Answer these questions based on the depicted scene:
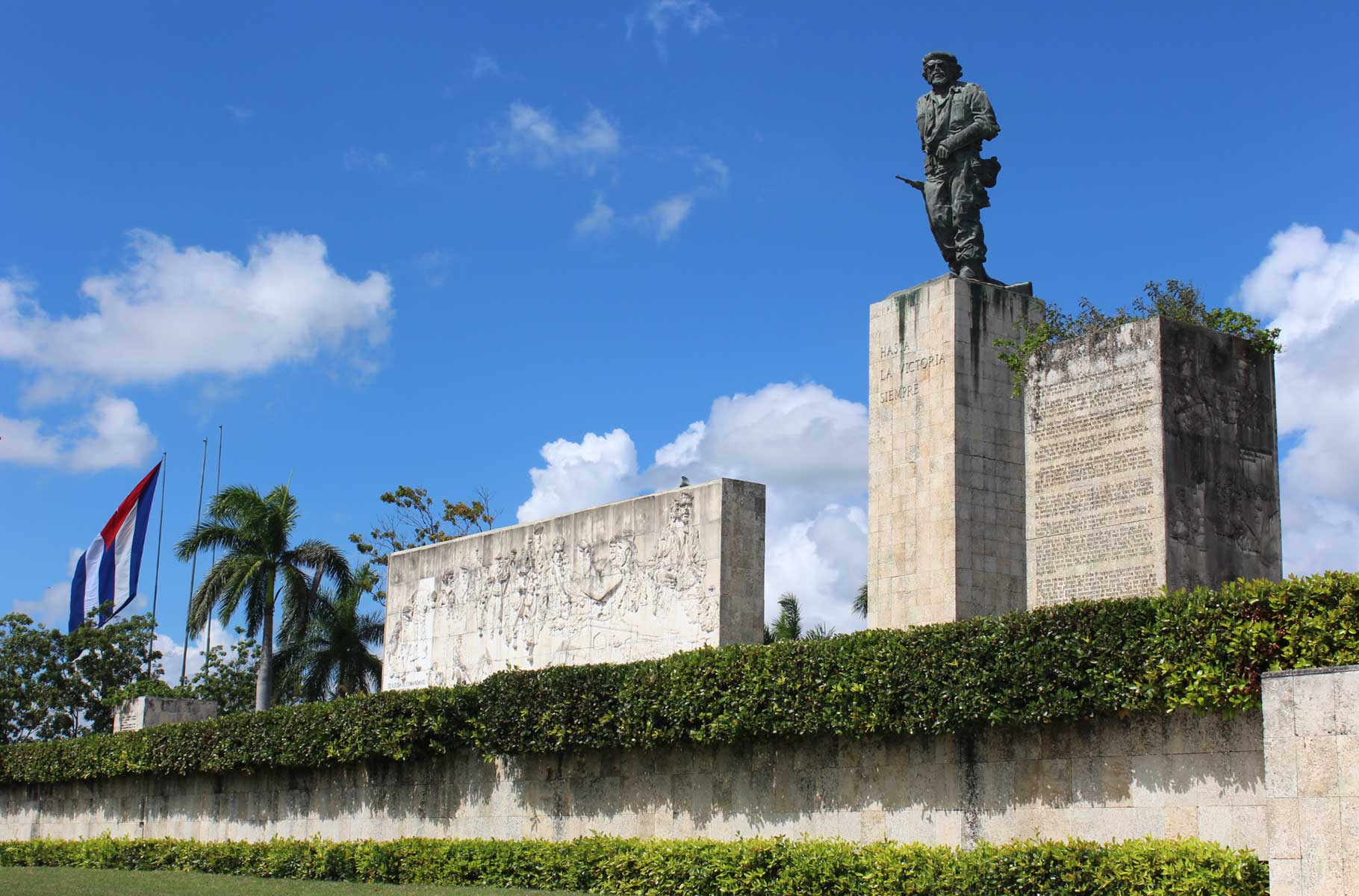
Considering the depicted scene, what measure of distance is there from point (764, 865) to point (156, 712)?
15848 mm

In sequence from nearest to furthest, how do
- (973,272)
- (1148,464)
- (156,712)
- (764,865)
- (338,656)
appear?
1. (1148,464)
2. (764,865)
3. (973,272)
4. (156,712)
5. (338,656)

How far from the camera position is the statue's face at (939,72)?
1759 cm

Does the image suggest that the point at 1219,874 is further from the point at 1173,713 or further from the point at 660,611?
the point at 660,611

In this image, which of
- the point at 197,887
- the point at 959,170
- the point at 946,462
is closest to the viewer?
the point at 197,887

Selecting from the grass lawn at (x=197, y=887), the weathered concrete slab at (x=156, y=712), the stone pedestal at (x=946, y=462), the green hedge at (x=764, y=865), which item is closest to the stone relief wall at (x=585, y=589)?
the stone pedestal at (x=946, y=462)

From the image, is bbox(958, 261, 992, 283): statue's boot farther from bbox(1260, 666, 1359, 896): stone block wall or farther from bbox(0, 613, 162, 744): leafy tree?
bbox(0, 613, 162, 744): leafy tree

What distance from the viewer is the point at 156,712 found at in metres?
25.7

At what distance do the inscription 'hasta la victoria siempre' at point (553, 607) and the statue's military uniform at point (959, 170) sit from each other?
4350 mm

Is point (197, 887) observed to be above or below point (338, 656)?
below

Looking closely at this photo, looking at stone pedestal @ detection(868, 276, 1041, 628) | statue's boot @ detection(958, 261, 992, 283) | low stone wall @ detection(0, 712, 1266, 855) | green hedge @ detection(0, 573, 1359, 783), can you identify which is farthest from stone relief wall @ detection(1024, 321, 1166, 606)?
statue's boot @ detection(958, 261, 992, 283)

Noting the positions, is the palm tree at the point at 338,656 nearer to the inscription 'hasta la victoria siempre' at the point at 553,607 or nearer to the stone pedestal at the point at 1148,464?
the inscription 'hasta la victoria siempre' at the point at 553,607

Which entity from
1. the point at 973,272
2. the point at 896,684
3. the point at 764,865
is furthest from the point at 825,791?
the point at 973,272

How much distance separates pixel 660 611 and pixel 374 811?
452 cm

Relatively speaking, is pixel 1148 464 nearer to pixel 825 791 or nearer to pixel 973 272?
pixel 825 791
